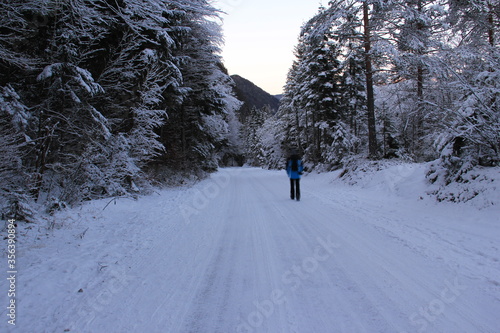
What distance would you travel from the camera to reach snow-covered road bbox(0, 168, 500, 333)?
2328 millimetres

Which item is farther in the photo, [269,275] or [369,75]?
[369,75]

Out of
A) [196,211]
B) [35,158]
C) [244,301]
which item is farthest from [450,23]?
[35,158]

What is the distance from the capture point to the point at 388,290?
278cm

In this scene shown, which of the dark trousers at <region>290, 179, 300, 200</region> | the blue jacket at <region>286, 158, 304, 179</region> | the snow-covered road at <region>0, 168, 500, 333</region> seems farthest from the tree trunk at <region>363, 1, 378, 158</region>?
the snow-covered road at <region>0, 168, 500, 333</region>

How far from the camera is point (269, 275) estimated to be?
10.6 ft

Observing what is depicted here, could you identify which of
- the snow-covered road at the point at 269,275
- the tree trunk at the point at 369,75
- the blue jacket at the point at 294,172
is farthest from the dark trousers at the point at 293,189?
the tree trunk at the point at 369,75

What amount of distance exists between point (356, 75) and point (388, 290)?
69.5 ft

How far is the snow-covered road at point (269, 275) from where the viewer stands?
2.33 meters

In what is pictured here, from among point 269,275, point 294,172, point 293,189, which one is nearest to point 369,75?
point 294,172

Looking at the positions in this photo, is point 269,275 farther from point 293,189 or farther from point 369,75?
point 369,75

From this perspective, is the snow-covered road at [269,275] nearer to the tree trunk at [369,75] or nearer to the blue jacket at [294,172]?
the blue jacket at [294,172]

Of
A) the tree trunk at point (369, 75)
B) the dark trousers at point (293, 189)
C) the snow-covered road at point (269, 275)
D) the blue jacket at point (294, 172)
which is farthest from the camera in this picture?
the tree trunk at point (369, 75)

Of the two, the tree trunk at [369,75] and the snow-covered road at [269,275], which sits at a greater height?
the tree trunk at [369,75]

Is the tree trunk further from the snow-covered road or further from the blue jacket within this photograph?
the snow-covered road
